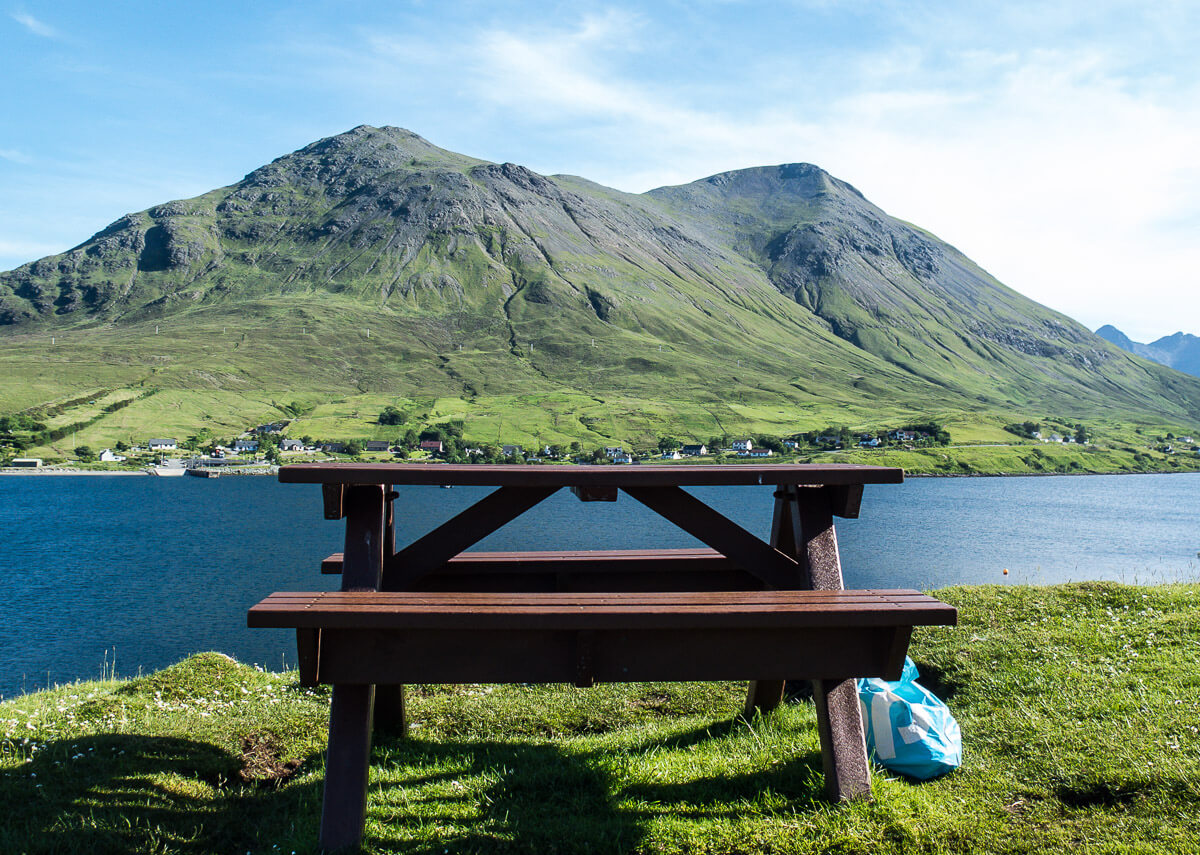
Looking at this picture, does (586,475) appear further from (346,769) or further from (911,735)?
(911,735)

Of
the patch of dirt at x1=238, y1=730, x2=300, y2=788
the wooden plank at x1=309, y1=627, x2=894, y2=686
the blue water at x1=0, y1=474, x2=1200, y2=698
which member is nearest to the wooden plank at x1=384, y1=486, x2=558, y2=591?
the wooden plank at x1=309, y1=627, x2=894, y2=686

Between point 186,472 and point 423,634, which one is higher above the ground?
point 423,634

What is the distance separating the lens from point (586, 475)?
546 centimetres

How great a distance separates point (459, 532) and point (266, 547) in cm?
6045

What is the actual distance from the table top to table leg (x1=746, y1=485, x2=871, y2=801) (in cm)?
33

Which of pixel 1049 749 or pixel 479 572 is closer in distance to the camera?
pixel 1049 749

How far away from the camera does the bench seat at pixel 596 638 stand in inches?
184

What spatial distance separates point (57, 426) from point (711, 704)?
18232 centimetres

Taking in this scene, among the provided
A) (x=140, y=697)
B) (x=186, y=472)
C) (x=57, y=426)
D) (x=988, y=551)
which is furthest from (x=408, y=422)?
(x=140, y=697)

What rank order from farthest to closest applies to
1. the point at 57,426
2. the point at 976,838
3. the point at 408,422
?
1. the point at 408,422
2. the point at 57,426
3. the point at 976,838

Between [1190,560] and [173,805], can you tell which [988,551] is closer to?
[1190,560]

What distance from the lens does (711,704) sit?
8.46 m

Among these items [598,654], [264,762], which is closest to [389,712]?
[264,762]

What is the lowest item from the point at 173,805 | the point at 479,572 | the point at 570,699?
the point at 570,699
